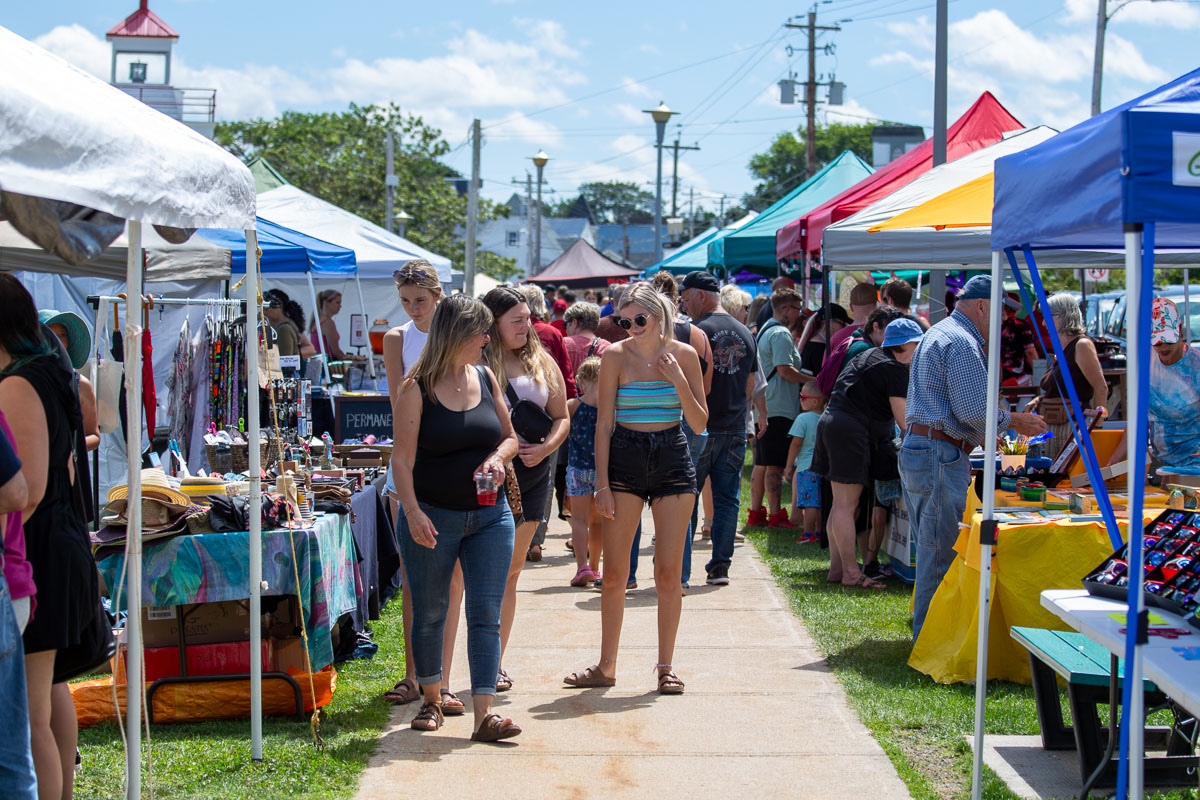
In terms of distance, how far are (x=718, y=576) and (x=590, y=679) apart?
2.57m

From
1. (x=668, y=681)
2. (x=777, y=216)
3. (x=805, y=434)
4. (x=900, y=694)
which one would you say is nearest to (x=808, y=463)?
(x=805, y=434)

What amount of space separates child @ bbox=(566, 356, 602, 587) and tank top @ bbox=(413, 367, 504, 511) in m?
2.49

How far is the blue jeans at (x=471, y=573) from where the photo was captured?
4.75 meters

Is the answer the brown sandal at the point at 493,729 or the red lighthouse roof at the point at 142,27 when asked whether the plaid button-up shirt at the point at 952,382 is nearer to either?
the brown sandal at the point at 493,729

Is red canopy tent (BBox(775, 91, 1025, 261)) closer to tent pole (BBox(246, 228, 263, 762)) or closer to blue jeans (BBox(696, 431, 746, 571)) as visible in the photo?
blue jeans (BBox(696, 431, 746, 571))

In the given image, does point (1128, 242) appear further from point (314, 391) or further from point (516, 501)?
point (314, 391)

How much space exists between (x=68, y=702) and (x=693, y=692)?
291cm

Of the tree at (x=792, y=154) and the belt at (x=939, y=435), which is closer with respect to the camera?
the belt at (x=939, y=435)

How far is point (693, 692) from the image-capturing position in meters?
5.63

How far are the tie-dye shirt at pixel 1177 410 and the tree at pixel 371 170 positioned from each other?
38953 millimetres

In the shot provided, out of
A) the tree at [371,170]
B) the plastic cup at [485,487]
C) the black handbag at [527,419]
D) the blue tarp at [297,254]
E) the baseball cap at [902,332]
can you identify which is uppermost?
the tree at [371,170]

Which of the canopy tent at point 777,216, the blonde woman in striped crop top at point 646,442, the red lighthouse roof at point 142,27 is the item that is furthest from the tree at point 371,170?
the blonde woman in striped crop top at point 646,442

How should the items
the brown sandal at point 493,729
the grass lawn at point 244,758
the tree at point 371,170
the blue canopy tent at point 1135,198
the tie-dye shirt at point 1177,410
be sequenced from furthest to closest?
the tree at point 371,170 < the tie-dye shirt at point 1177,410 < the brown sandal at point 493,729 < the grass lawn at point 244,758 < the blue canopy tent at point 1135,198

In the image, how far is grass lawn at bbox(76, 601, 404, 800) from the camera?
168 inches
